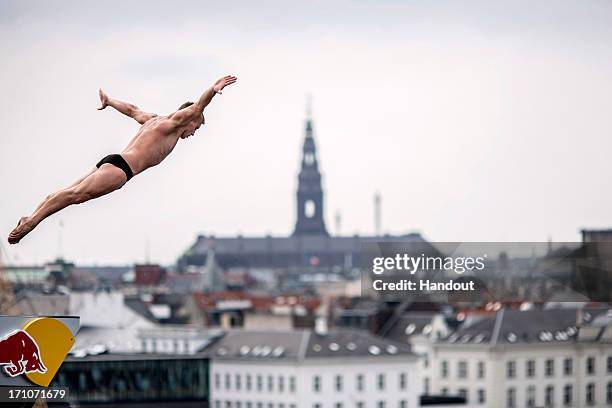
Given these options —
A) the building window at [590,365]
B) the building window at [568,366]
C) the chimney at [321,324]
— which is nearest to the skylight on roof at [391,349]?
the chimney at [321,324]

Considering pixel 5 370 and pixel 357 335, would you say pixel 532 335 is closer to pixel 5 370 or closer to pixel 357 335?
pixel 357 335

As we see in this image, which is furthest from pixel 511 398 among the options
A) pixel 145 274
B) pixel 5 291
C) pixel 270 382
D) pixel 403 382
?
pixel 145 274

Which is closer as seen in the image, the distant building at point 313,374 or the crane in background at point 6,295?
the crane in background at point 6,295

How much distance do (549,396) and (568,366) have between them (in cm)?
460

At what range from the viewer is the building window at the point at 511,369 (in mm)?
72488

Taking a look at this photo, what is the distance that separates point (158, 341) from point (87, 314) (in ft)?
44.1

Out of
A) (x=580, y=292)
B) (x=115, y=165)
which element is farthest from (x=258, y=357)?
(x=115, y=165)

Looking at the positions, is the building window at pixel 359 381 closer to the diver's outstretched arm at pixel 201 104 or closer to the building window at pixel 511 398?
the building window at pixel 511 398

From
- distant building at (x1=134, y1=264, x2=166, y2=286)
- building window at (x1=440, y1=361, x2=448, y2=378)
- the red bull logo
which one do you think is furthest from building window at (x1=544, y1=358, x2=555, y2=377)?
the red bull logo

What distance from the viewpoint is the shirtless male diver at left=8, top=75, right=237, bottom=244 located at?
9680mm

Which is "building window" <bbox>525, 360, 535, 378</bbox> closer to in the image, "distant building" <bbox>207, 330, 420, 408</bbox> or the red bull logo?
"distant building" <bbox>207, 330, 420, 408</bbox>

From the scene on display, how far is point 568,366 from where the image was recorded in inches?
2371

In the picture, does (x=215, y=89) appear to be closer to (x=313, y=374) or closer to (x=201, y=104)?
(x=201, y=104)

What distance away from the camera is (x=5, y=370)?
412 inches
